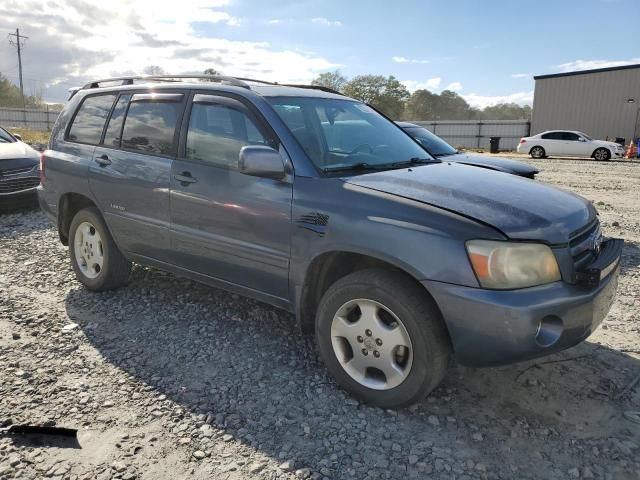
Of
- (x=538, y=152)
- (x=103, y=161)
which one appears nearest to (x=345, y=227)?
(x=103, y=161)

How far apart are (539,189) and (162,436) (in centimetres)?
265

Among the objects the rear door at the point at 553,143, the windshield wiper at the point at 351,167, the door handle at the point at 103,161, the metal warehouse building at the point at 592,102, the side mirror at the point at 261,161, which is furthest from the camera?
the metal warehouse building at the point at 592,102

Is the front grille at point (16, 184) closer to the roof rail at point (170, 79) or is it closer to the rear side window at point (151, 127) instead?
the roof rail at point (170, 79)

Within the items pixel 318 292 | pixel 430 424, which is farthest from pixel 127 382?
pixel 430 424

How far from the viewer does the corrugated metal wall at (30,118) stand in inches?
1563

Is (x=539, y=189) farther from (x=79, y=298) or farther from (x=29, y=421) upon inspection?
(x=79, y=298)

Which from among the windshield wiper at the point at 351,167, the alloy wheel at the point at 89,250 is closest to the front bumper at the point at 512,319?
the windshield wiper at the point at 351,167

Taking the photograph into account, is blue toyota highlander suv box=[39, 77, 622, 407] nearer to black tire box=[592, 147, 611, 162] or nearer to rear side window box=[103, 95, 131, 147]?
rear side window box=[103, 95, 131, 147]

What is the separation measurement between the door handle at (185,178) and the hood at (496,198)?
3.96ft

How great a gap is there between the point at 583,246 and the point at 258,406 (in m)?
2.04

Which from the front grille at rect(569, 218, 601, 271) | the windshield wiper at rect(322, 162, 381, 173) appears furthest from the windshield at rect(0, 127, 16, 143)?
the front grille at rect(569, 218, 601, 271)

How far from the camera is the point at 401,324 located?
2.73m

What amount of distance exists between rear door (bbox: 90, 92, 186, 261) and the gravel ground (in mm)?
694

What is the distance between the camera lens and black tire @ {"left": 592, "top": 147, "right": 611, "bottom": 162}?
73.9 ft
